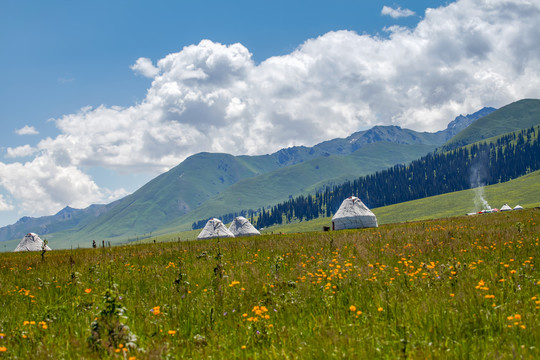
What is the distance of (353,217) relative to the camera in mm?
58656

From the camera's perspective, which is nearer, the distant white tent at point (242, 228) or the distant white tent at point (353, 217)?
the distant white tent at point (242, 228)

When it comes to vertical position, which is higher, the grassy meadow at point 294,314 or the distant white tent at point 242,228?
the grassy meadow at point 294,314

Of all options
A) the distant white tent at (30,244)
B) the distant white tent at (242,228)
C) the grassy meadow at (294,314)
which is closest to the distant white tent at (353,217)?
the distant white tent at (242,228)

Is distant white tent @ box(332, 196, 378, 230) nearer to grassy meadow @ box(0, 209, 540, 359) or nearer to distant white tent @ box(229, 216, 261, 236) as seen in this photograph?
distant white tent @ box(229, 216, 261, 236)

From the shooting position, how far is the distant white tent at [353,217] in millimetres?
58438

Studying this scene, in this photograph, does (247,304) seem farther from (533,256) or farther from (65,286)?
(533,256)

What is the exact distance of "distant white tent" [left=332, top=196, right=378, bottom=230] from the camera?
192ft

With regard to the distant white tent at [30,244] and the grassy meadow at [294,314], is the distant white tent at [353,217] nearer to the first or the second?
the distant white tent at [30,244]

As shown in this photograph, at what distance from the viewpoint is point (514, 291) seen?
599 cm

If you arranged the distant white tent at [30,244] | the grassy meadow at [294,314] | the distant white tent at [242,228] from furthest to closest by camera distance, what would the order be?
1. the distant white tent at [242,228]
2. the distant white tent at [30,244]
3. the grassy meadow at [294,314]

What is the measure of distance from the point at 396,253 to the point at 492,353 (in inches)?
260

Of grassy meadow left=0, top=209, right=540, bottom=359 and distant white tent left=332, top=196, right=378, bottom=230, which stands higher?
grassy meadow left=0, top=209, right=540, bottom=359

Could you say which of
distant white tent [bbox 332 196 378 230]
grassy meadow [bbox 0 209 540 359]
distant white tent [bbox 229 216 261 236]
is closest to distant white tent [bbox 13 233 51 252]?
distant white tent [bbox 229 216 261 236]

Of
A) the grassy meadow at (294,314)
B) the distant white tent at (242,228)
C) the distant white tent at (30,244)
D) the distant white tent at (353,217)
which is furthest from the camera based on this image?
the distant white tent at (353,217)
